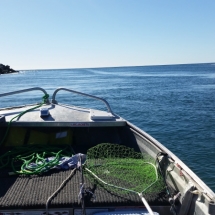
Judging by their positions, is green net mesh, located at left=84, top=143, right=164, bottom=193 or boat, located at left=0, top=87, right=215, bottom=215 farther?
green net mesh, located at left=84, top=143, right=164, bottom=193

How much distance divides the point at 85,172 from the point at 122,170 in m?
0.63

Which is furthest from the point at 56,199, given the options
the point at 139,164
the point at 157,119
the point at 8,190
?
the point at 157,119

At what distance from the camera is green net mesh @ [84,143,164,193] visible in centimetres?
425

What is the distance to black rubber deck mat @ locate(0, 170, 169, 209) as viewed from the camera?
380 cm

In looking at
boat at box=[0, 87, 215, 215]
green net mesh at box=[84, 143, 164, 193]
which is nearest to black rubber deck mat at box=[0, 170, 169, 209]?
boat at box=[0, 87, 215, 215]

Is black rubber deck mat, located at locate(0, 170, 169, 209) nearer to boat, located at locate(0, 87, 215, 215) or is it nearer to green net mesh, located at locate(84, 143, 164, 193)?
boat, located at locate(0, 87, 215, 215)

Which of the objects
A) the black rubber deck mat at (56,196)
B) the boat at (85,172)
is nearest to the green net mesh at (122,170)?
the boat at (85,172)

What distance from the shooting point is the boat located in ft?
12.4

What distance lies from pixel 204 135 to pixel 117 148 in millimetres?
9986

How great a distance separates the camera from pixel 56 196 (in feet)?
13.1

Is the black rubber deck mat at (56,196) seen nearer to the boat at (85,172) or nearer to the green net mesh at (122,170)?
the boat at (85,172)

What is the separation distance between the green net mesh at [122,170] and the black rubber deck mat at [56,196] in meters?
0.14

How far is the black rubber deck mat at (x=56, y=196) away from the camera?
Answer: 12.5 ft

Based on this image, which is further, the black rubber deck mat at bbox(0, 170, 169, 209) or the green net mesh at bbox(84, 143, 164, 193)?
the green net mesh at bbox(84, 143, 164, 193)
